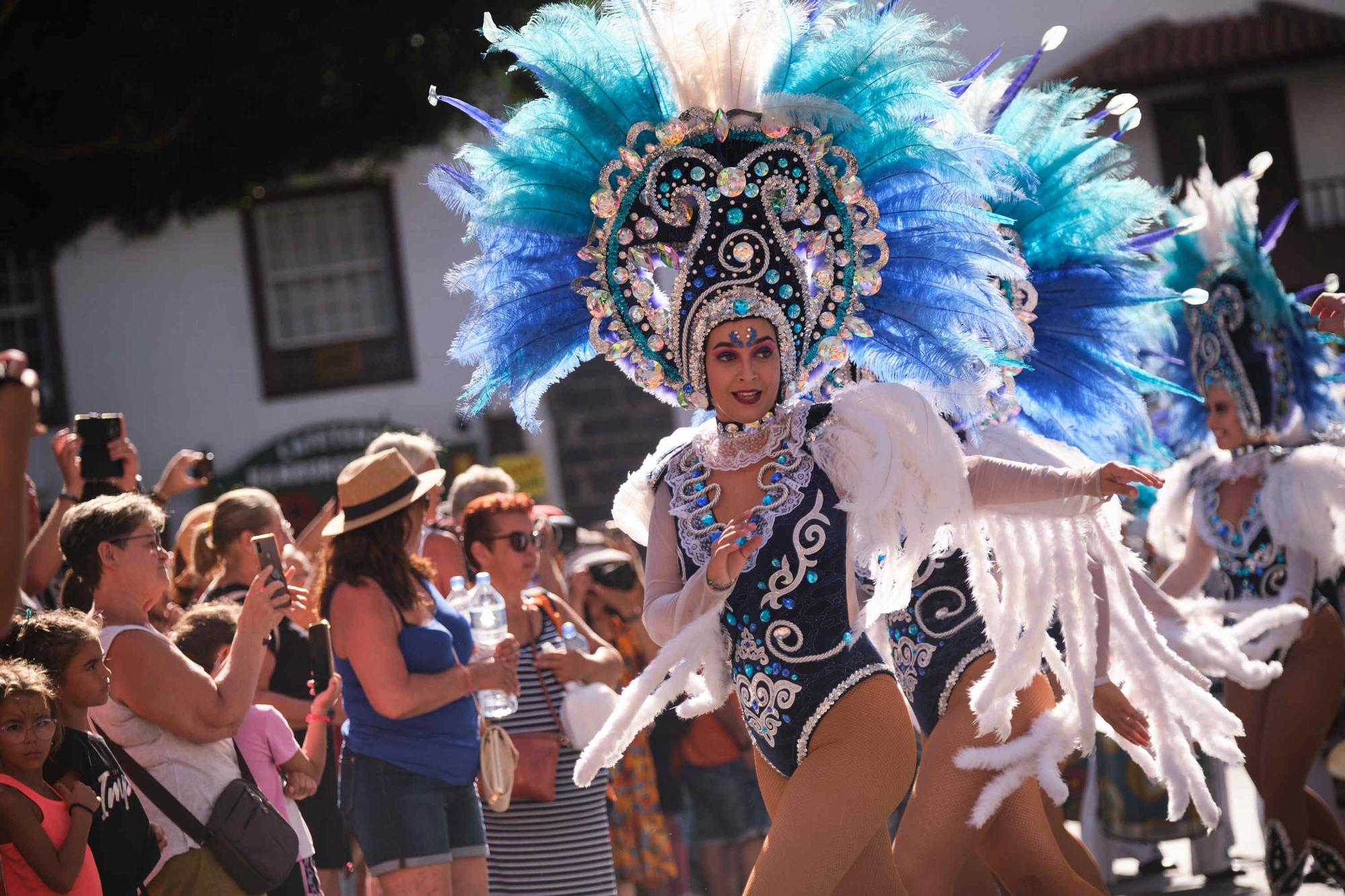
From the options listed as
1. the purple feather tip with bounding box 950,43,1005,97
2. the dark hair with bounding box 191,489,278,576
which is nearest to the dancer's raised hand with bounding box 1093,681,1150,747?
the purple feather tip with bounding box 950,43,1005,97

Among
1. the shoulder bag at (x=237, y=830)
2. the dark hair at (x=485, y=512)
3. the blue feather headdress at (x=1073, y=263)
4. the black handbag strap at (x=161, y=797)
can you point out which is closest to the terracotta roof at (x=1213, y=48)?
the blue feather headdress at (x=1073, y=263)

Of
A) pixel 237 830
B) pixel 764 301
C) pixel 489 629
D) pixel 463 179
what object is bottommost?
pixel 237 830

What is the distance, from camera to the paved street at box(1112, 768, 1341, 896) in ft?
23.4

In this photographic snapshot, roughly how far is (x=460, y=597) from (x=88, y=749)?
5.45 feet

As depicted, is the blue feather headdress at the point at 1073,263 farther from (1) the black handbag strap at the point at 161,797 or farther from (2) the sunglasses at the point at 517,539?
(1) the black handbag strap at the point at 161,797

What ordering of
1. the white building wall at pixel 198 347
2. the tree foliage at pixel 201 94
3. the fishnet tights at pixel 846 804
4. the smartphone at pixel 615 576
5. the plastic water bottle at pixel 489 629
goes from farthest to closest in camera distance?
the white building wall at pixel 198 347 < the tree foliage at pixel 201 94 < the smartphone at pixel 615 576 < the plastic water bottle at pixel 489 629 < the fishnet tights at pixel 846 804

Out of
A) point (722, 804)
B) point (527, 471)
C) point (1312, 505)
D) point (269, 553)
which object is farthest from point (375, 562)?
point (527, 471)

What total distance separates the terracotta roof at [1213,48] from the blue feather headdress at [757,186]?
16.9m

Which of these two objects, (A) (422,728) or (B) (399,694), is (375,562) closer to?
(B) (399,694)

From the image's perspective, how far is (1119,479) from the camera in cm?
399

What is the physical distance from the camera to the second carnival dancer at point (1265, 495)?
20.3 ft

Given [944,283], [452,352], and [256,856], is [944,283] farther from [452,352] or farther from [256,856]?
[256,856]

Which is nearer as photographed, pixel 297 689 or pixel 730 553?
pixel 730 553

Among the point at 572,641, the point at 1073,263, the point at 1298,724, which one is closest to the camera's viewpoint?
the point at 1073,263
